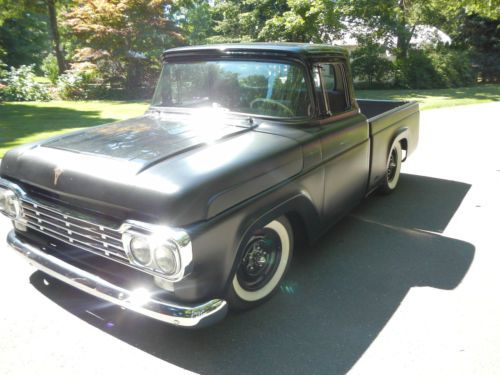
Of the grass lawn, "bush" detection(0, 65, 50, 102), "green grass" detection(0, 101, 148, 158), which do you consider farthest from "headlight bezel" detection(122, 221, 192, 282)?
"bush" detection(0, 65, 50, 102)

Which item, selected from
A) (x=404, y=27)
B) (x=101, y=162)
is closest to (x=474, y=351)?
(x=101, y=162)

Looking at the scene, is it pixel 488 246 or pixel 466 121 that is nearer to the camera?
pixel 488 246

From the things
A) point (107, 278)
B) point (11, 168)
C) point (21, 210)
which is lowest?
point (107, 278)

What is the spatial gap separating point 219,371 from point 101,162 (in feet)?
4.72

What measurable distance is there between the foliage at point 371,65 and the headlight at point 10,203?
20.3m

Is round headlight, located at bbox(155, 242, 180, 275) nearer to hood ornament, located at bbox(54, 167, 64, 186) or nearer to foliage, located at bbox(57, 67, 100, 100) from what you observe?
hood ornament, located at bbox(54, 167, 64, 186)

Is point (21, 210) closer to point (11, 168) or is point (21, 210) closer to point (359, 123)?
point (11, 168)

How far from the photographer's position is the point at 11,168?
2.97 meters

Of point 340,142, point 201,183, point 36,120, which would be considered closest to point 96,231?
point 201,183

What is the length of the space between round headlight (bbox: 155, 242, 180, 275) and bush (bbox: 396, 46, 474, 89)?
20.8 metres

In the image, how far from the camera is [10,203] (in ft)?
9.91

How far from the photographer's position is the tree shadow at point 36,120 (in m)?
9.88

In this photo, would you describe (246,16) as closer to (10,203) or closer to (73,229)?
(10,203)

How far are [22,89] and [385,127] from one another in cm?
1794
